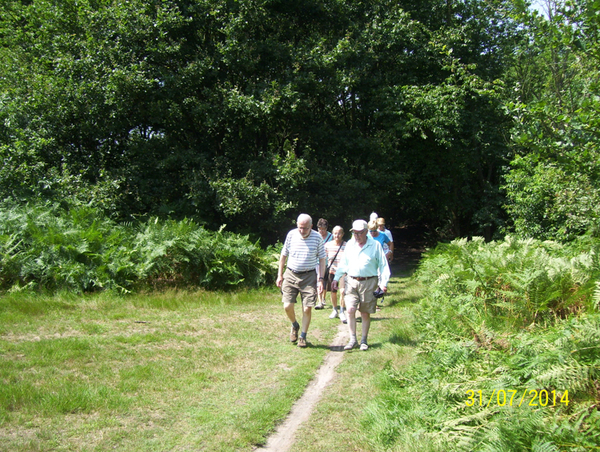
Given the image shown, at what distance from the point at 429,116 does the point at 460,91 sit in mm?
1338

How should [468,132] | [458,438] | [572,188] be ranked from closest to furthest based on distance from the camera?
[458,438] → [572,188] → [468,132]

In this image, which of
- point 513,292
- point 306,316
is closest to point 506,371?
point 513,292

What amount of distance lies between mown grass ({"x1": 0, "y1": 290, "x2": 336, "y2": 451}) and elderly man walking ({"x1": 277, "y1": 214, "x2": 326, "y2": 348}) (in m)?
0.70

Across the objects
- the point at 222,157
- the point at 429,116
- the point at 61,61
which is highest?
the point at 61,61

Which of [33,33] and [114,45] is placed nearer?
[114,45]

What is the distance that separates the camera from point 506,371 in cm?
458

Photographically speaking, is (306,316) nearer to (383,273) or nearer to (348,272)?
(348,272)

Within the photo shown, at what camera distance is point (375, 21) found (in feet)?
56.2

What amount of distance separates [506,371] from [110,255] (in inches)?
328

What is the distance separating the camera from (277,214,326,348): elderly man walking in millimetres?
7250

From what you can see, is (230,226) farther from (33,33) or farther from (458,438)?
(458,438)

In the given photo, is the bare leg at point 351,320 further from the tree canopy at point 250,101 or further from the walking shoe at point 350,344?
the tree canopy at point 250,101

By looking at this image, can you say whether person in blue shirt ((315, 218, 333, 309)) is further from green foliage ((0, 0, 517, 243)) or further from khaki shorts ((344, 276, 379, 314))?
green foliage ((0, 0, 517, 243))

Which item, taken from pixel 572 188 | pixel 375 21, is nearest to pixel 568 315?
pixel 572 188
